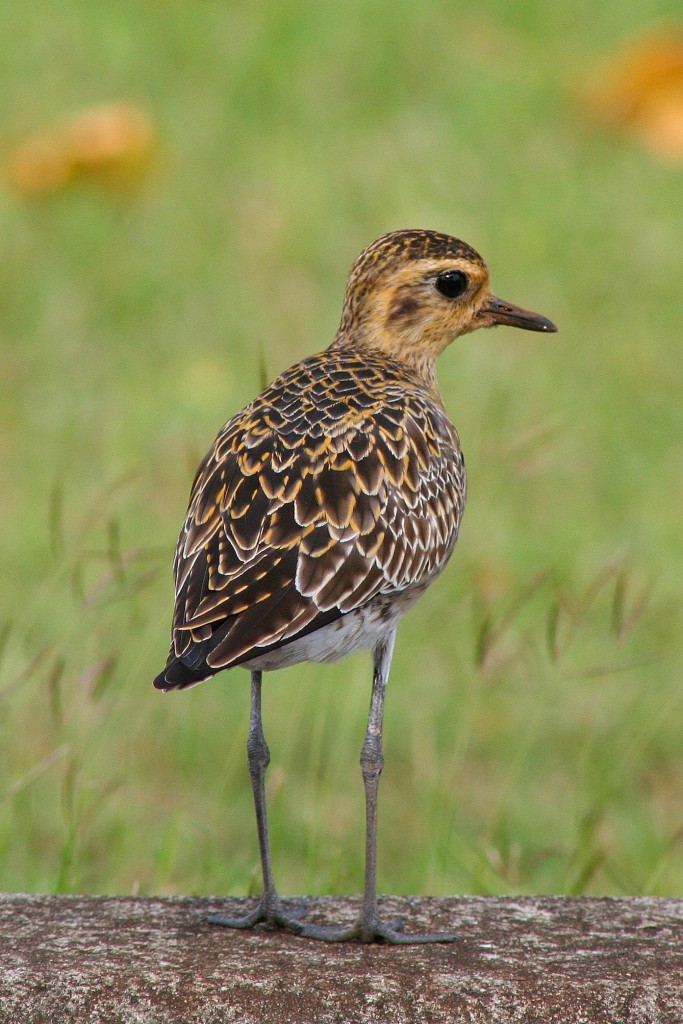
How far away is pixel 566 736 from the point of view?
8.81 metres

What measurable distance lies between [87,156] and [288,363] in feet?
9.35

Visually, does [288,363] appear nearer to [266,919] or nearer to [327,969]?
[266,919]

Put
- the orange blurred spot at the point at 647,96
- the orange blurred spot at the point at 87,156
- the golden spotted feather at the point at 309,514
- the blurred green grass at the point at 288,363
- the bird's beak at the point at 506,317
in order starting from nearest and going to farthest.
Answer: the golden spotted feather at the point at 309,514
the bird's beak at the point at 506,317
the blurred green grass at the point at 288,363
the orange blurred spot at the point at 87,156
the orange blurred spot at the point at 647,96

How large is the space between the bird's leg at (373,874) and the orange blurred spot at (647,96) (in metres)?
9.40

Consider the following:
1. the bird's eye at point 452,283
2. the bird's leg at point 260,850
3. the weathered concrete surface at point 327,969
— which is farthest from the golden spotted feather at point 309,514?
the weathered concrete surface at point 327,969

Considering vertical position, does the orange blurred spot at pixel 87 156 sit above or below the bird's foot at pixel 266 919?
above

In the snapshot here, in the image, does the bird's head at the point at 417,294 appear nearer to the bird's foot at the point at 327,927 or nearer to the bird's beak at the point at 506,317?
the bird's beak at the point at 506,317

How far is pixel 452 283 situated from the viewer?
20.4ft

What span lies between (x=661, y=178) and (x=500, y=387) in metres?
3.47

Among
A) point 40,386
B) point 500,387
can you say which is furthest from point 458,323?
point 40,386

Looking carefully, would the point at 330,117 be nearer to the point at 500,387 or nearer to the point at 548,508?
the point at 500,387

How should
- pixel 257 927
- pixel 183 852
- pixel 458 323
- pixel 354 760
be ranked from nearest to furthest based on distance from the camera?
pixel 257 927 → pixel 458 323 → pixel 183 852 → pixel 354 760

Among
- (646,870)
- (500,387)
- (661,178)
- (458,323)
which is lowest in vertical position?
(646,870)

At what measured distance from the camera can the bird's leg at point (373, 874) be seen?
503cm
